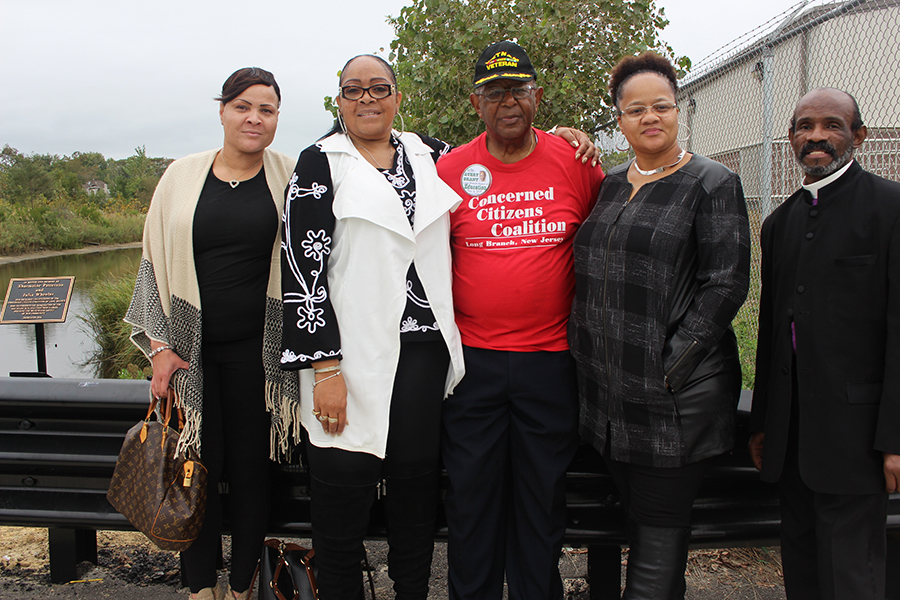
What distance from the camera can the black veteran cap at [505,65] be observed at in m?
2.05

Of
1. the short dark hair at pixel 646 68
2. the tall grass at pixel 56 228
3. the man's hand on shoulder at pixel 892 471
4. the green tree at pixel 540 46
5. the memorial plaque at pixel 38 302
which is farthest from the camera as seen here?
the tall grass at pixel 56 228

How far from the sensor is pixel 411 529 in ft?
7.04

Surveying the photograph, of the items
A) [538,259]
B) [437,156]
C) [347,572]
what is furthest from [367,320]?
[347,572]

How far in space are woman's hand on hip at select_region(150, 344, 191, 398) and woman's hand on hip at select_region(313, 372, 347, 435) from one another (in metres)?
0.61

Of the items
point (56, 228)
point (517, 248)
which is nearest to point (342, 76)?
point (517, 248)

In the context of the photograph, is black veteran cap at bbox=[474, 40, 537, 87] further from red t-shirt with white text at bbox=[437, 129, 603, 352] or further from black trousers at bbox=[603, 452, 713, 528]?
black trousers at bbox=[603, 452, 713, 528]

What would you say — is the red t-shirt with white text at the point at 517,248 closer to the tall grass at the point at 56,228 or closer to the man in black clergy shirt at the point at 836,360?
the man in black clergy shirt at the point at 836,360

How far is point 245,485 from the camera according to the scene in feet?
7.72

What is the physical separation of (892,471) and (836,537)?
0.90 feet

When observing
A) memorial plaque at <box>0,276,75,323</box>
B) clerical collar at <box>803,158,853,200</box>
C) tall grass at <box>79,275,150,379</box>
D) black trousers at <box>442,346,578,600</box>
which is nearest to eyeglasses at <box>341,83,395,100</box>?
black trousers at <box>442,346,578,600</box>

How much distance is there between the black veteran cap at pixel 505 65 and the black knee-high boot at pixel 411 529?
1435 millimetres

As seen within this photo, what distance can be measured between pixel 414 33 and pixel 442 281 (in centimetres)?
359

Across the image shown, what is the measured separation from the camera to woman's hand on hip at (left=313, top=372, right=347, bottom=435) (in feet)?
6.49

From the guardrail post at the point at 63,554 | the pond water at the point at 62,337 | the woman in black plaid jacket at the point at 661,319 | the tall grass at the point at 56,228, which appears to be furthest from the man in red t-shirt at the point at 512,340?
the tall grass at the point at 56,228
